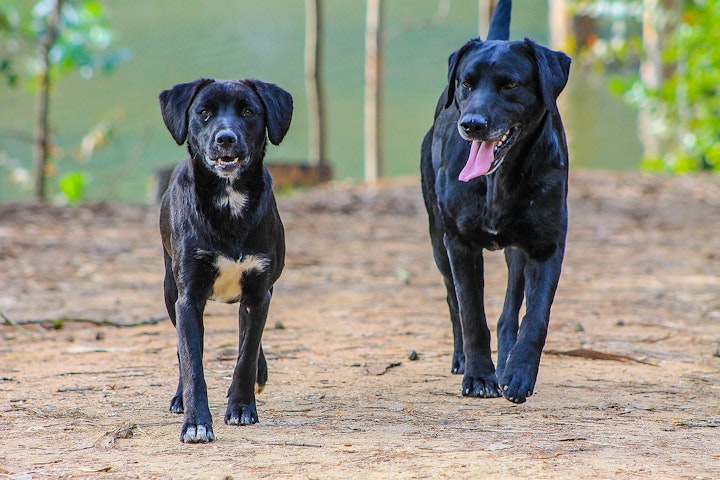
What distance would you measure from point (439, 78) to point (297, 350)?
54.8 ft

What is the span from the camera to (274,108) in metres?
4.44

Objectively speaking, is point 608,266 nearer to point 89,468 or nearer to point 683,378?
point 683,378

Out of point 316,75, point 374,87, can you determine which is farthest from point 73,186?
point 374,87

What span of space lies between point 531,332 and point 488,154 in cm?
81

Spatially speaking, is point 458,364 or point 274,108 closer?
point 274,108

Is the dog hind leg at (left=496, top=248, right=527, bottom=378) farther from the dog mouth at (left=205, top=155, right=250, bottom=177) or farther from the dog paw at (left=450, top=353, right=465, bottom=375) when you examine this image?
the dog mouth at (left=205, top=155, right=250, bottom=177)

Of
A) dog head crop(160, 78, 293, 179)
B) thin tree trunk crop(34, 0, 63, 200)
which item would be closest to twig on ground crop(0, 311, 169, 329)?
dog head crop(160, 78, 293, 179)

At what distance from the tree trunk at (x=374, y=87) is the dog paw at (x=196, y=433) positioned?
37.2 ft

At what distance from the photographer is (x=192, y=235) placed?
14.1 ft

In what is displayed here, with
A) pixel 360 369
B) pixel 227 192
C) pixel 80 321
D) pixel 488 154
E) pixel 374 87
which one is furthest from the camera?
pixel 374 87

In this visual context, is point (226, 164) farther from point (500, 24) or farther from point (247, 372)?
point (500, 24)

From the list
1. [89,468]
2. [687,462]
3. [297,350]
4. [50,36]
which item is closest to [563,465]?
[687,462]

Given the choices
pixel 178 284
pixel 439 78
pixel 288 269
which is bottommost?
pixel 288 269

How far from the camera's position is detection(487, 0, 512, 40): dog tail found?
5.70 meters
